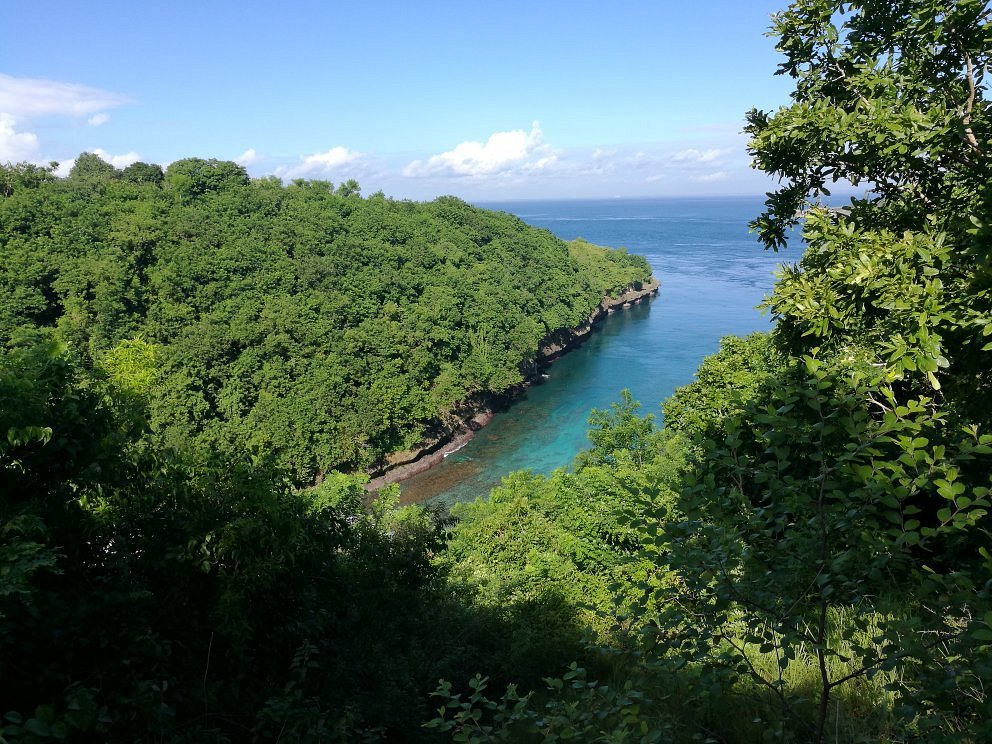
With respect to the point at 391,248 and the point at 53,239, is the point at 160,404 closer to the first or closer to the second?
the point at 53,239

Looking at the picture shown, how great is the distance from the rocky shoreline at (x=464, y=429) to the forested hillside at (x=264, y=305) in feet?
2.27

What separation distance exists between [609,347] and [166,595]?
43.7 metres

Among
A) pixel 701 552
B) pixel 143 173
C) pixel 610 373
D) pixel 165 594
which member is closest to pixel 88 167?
pixel 143 173

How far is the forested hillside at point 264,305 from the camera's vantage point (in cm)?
2623

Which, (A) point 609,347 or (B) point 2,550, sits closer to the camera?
(B) point 2,550

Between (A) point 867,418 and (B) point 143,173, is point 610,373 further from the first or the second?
(A) point 867,418

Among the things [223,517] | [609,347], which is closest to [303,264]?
[609,347]

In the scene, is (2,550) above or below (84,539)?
above

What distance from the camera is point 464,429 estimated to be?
3284 cm

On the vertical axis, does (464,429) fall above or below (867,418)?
below

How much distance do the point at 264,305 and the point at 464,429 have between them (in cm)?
1150

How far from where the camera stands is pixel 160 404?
2489 cm

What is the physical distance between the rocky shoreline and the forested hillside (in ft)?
2.27

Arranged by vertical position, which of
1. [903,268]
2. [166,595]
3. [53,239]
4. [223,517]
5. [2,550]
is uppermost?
[53,239]
